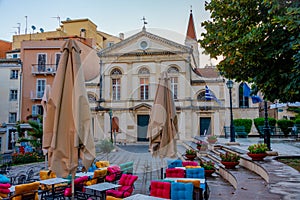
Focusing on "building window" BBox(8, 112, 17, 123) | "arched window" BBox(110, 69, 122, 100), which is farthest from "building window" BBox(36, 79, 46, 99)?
"arched window" BBox(110, 69, 122, 100)

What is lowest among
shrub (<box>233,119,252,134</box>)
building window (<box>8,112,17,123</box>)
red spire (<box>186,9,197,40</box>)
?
shrub (<box>233,119,252,134</box>)

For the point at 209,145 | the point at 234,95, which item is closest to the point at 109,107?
the point at 234,95

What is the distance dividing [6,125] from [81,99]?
90.7 ft

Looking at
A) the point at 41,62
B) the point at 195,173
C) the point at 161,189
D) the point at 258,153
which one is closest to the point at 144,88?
the point at 41,62

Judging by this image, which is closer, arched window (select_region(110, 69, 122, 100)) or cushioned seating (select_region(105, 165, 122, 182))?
cushioned seating (select_region(105, 165, 122, 182))

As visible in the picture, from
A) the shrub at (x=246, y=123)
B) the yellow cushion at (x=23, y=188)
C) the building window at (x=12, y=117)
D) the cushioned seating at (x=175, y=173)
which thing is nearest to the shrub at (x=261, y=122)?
the shrub at (x=246, y=123)

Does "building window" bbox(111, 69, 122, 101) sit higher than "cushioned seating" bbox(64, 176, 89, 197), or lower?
higher

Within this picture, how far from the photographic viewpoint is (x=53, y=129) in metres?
4.93

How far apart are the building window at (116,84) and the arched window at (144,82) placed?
2.58 metres

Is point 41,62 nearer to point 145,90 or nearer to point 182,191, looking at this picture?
point 145,90

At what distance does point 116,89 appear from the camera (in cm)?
3123

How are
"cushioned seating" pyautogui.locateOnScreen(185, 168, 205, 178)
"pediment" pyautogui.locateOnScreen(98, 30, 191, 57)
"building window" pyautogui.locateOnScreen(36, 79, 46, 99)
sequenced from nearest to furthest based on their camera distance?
"cushioned seating" pyautogui.locateOnScreen(185, 168, 205, 178)
"pediment" pyautogui.locateOnScreen(98, 30, 191, 57)
"building window" pyautogui.locateOnScreen(36, 79, 46, 99)

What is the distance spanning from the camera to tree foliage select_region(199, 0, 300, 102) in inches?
235

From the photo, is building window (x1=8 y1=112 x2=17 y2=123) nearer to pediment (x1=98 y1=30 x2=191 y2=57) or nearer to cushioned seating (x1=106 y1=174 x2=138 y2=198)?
pediment (x1=98 y1=30 x2=191 y2=57)
